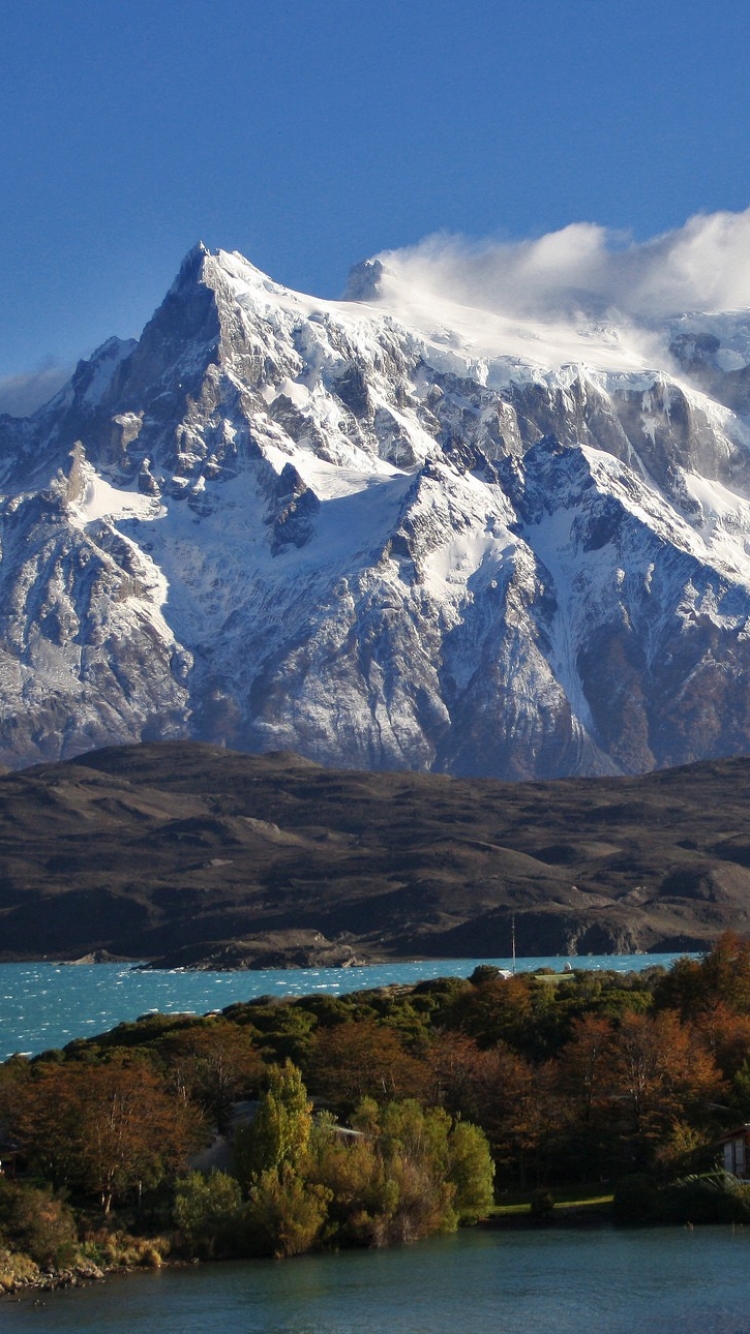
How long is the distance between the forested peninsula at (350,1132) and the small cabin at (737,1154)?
0.99 metres

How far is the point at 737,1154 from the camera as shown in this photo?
286 ft

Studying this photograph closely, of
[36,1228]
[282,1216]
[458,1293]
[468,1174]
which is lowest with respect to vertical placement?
[458,1293]

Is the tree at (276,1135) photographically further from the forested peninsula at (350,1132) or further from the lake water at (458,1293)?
the lake water at (458,1293)

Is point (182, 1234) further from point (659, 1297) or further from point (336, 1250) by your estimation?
point (659, 1297)

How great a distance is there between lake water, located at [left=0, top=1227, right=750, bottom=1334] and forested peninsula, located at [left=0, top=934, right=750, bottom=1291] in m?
1.96

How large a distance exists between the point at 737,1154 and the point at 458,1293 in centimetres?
1565

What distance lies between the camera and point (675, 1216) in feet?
278

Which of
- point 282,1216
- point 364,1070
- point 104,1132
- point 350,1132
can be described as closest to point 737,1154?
point 350,1132

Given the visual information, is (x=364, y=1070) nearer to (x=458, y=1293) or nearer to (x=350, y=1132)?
(x=350, y=1132)

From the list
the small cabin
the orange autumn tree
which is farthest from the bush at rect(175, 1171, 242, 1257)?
the small cabin

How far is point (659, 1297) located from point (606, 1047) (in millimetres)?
22225

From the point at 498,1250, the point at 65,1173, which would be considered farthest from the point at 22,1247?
the point at 498,1250

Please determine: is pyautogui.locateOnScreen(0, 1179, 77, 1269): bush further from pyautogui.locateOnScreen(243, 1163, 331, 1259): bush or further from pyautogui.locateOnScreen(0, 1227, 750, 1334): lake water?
pyautogui.locateOnScreen(243, 1163, 331, 1259): bush

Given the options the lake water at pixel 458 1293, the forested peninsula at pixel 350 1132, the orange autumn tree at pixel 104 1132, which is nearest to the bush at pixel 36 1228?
the forested peninsula at pixel 350 1132
